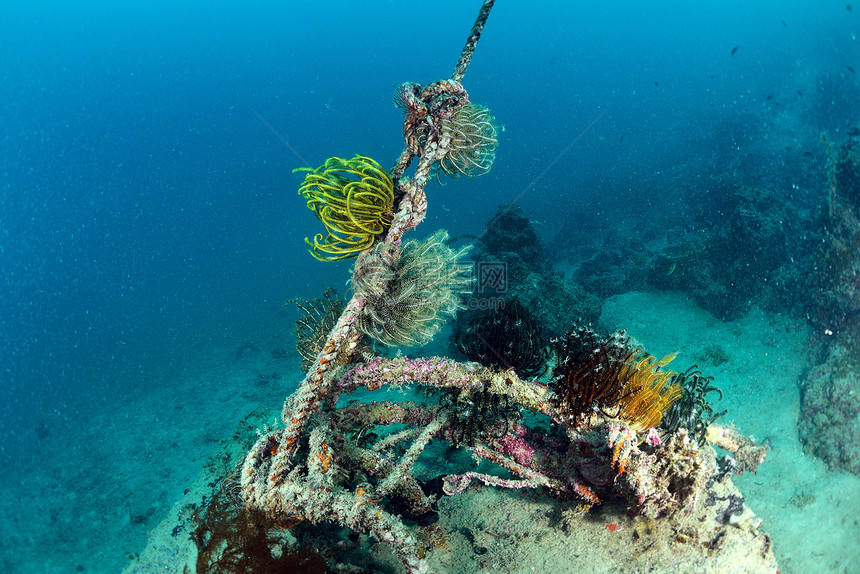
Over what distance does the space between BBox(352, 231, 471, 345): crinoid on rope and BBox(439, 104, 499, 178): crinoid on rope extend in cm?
86

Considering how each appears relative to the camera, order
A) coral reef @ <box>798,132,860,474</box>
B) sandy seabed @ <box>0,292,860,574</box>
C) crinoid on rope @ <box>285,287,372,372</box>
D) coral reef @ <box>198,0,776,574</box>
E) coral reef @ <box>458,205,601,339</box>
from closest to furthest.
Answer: coral reef @ <box>198,0,776,574</box> < sandy seabed @ <box>0,292,860,574</box> < crinoid on rope @ <box>285,287,372,372</box> < coral reef @ <box>798,132,860,474</box> < coral reef @ <box>458,205,601,339</box>

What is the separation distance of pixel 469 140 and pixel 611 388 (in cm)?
305

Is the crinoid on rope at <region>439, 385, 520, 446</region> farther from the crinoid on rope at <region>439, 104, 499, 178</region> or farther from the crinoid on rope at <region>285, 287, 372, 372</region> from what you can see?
the crinoid on rope at <region>439, 104, 499, 178</region>

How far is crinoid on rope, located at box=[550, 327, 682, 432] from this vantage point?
152 inches

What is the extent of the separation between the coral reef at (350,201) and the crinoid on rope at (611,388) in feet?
8.17

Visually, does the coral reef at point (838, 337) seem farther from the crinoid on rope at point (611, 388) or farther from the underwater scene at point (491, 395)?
the crinoid on rope at point (611, 388)

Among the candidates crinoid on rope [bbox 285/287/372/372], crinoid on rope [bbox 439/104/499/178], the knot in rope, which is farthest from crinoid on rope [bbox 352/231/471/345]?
crinoid on rope [bbox 285/287/372/372]

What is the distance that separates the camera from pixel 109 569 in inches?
296

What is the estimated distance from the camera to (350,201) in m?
3.99

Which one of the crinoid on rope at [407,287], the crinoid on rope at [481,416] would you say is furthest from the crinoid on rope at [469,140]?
the crinoid on rope at [481,416]

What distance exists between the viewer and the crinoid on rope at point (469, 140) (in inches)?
170

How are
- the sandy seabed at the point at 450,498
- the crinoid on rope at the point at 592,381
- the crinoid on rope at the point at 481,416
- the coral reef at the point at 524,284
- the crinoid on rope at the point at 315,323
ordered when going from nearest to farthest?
1. the crinoid on rope at the point at 592,381
2. the sandy seabed at the point at 450,498
3. the crinoid on rope at the point at 481,416
4. the crinoid on rope at the point at 315,323
5. the coral reef at the point at 524,284

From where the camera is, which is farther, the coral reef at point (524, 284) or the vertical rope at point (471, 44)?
the coral reef at point (524, 284)

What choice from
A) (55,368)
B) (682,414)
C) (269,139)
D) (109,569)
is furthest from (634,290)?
(269,139)
